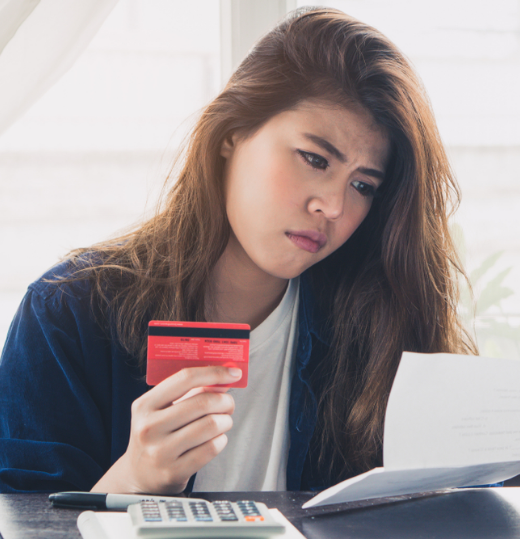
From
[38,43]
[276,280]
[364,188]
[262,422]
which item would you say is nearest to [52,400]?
[262,422]

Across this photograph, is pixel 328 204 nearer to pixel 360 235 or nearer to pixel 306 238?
pixel 306 238

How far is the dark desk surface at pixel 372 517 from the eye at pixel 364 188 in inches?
20.6

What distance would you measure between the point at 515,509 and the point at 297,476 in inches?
16.1

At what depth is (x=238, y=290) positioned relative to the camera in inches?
41.6

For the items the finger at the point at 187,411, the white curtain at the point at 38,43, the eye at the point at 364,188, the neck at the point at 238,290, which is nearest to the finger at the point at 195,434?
the finger at the point at 187,411

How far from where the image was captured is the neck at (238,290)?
40.6 inches

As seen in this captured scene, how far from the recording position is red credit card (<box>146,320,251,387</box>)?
0.59 meters

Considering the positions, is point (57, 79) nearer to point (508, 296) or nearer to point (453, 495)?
point (453, 495)

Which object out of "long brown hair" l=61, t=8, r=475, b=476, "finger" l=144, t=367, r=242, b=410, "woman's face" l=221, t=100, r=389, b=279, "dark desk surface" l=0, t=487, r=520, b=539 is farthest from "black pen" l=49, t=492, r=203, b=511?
"woman's face" l=221, t=100, r=389, b=279

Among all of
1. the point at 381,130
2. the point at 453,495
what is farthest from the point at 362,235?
→ the point at 453,495

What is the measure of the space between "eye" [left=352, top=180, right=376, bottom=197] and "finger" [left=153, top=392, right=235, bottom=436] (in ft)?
1.59

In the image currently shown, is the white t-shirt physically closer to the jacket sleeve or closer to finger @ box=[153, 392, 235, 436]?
the jacket sleeve

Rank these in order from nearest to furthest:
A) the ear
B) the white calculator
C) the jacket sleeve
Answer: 1. the white calculator
2. the jacket sleeve
3. the ear

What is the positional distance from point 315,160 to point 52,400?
22.4 inches
